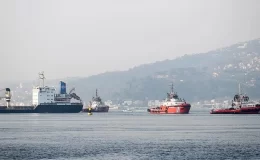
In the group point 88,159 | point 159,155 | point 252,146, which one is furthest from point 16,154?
point 252,146

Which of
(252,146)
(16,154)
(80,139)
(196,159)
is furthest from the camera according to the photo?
(80,139)

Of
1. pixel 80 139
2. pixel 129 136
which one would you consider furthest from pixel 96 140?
pixel 129 136

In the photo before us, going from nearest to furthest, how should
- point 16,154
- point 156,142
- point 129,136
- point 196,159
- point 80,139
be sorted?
point 196,159
point 16,154
point 156,142
point 80,139
point 129,136

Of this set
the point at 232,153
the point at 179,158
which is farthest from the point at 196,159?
the point at 232,153

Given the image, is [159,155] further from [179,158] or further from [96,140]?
[96,140]

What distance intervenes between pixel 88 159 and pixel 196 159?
9929 millimetres

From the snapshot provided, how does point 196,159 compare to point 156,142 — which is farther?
point 156,142

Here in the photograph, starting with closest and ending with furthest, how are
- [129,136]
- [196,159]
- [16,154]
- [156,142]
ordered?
1. [196,159]
2. [16,154]
3. [156,142]
4. [129,136]

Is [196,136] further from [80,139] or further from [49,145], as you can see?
[49,145]

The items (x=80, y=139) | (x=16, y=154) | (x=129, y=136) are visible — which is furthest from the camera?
(x=129, y=136)

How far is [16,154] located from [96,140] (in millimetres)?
19143

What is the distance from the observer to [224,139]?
3354 inches

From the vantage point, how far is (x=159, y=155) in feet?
216

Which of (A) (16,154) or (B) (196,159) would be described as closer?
(B) (196,159)
